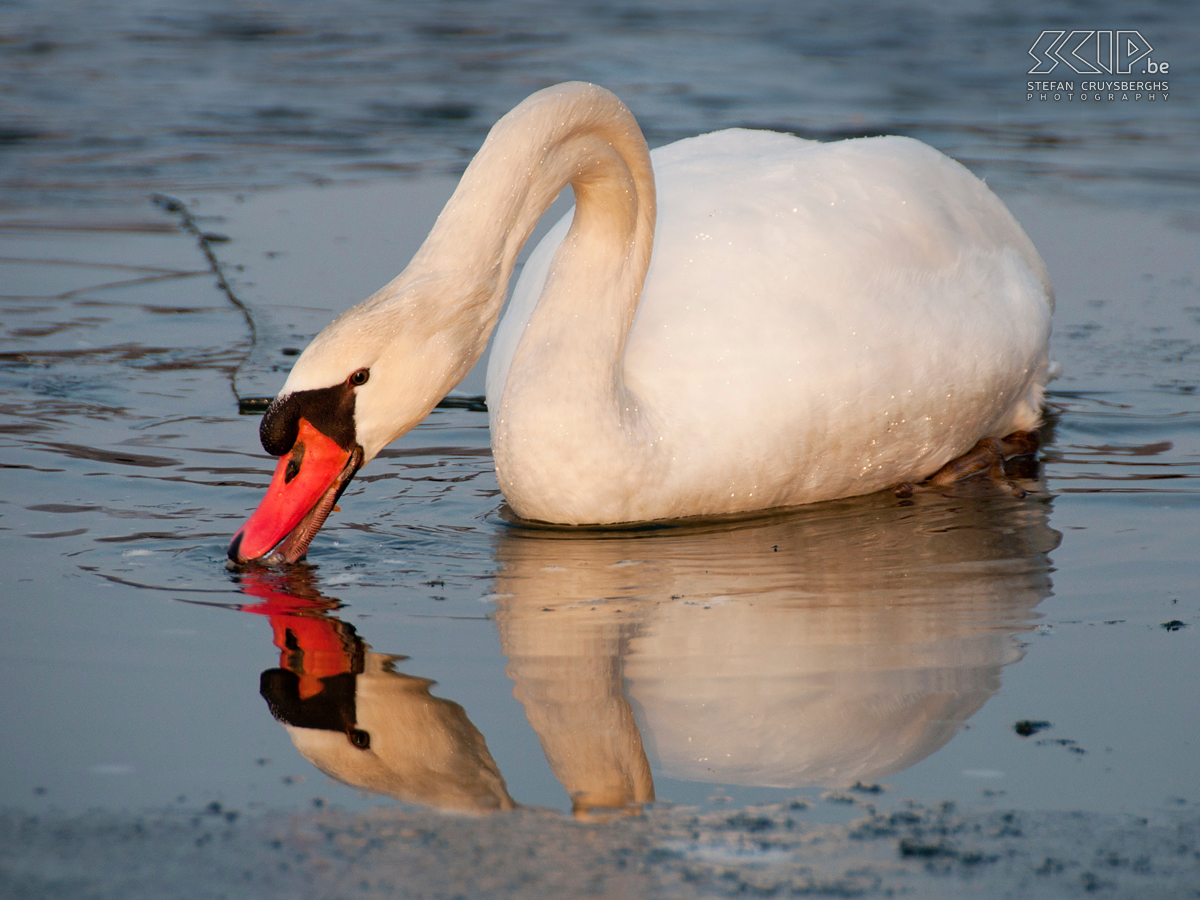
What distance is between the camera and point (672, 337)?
201 inches

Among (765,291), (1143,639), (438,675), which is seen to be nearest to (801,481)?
(765,291)

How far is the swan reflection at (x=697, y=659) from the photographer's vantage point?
11.3 ft

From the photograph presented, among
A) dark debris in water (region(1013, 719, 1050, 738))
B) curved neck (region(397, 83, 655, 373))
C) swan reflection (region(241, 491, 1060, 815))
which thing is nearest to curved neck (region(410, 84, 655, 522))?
curved neck (region(397, 83, 655, 373))

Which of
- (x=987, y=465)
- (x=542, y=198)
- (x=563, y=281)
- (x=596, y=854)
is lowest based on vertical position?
(x=987, y=465)

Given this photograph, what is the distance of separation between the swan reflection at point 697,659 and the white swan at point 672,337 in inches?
9.4

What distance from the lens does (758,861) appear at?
302cm

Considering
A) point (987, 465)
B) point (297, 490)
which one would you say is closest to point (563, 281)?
point (297, 490)

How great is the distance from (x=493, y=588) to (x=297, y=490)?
1.94 feet

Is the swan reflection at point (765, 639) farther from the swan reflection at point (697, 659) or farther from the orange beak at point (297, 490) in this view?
the orange beak at point (297, 490)

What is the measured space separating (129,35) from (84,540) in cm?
1105

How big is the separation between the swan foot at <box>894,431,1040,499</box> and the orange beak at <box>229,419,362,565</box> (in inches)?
83.2

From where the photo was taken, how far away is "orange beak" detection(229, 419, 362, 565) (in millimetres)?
4309

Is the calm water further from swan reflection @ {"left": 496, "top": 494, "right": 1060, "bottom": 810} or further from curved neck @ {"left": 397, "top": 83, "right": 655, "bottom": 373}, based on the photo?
curved neck @ {"left": 397, "top": 83, "right": 655, "bottom": 373}

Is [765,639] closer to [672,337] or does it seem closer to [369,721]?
[369,721]
